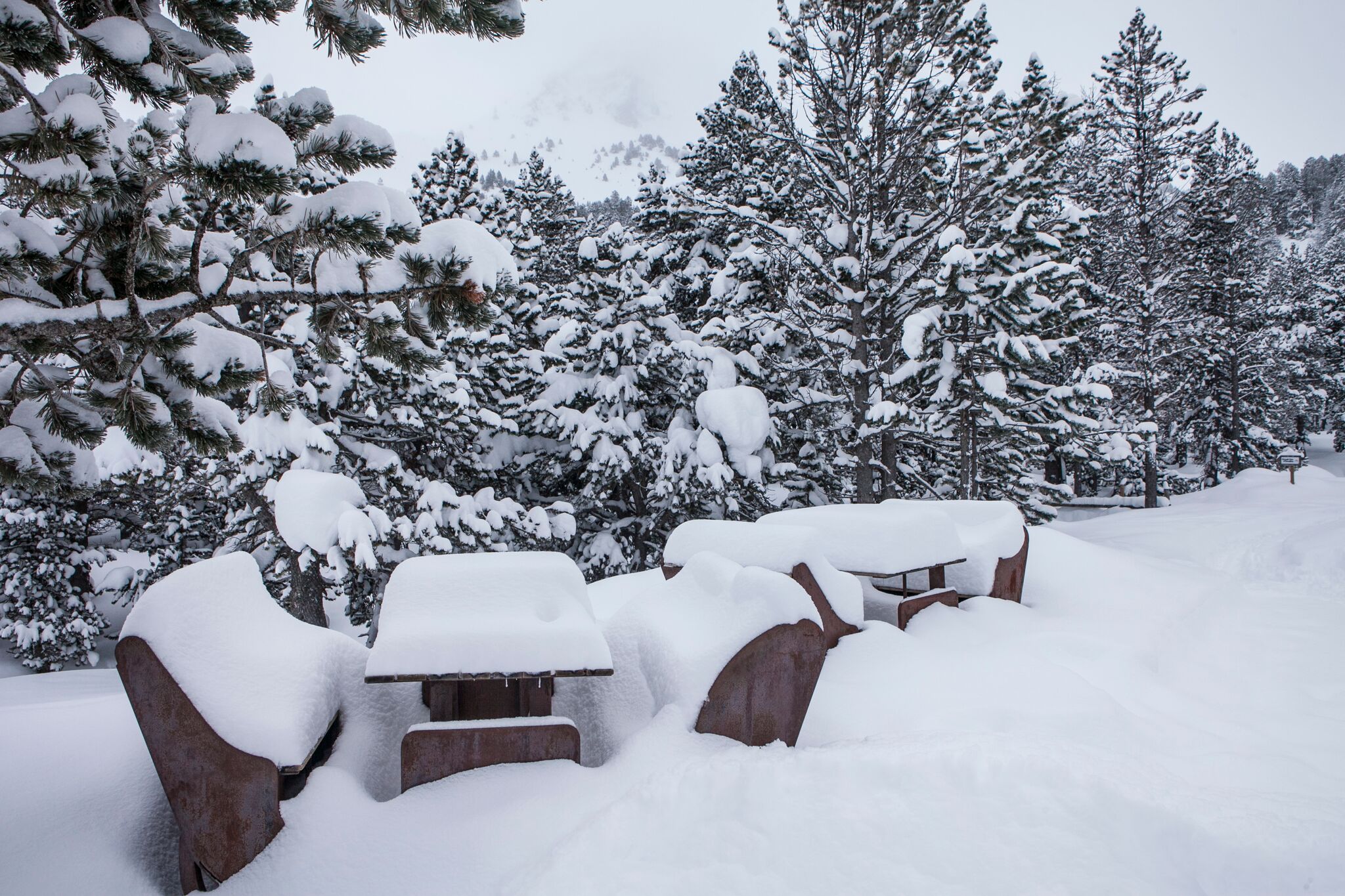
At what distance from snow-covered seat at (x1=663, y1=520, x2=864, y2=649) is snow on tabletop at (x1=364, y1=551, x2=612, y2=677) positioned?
64.2 inches

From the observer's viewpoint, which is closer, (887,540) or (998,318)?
(887,540)

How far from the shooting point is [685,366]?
1281 centimetres

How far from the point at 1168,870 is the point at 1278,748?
217 cm

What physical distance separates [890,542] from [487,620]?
12.4 feet

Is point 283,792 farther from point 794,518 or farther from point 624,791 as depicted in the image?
point 794,518

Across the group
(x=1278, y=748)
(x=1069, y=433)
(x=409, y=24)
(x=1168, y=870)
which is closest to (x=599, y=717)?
(x=1168, y=870)

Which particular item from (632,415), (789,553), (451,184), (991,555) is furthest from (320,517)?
(451,184)

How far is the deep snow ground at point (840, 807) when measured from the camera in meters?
2.59

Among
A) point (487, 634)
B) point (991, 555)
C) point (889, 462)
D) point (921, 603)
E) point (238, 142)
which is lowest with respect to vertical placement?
point (921, 603)

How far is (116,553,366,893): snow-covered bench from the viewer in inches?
105

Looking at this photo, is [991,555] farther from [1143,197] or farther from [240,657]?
[1143,197]

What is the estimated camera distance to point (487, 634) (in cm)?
316

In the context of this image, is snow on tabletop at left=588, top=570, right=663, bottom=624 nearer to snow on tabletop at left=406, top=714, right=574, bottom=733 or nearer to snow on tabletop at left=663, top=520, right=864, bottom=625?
snow on tabletop at left=663, top=520, right=864, bottom=625

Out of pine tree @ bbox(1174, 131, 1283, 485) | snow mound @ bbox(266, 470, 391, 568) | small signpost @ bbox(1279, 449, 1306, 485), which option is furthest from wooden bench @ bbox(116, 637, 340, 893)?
pine tree @ bbox(1174, 131, 1283, 485)
